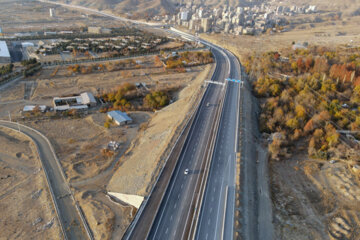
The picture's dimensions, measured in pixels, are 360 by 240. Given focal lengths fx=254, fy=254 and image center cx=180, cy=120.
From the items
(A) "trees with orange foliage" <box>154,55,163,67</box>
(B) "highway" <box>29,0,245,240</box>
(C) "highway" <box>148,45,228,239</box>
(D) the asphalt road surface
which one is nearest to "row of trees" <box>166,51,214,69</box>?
(A) "trees with orange foliage" <box>154,55,163,67</box>

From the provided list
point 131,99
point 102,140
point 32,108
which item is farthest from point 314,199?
point 32,108

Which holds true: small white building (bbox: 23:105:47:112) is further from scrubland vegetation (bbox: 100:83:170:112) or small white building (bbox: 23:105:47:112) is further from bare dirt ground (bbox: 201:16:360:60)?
bare dirt ground (bbox: 201:16:360:60)

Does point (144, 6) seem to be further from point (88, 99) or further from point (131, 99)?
point (88, 99)

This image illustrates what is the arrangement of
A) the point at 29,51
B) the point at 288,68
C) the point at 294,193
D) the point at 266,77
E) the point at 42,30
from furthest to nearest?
the point at 42,30 < the point at 29,51 < the point at 288,68 < the point at 266,77 < the point at 294,193

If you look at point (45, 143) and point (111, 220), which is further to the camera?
point (45, 143)

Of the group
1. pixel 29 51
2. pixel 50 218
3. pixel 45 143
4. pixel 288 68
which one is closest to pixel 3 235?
pixel 50 218

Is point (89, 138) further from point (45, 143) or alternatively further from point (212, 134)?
point (212, 134)
